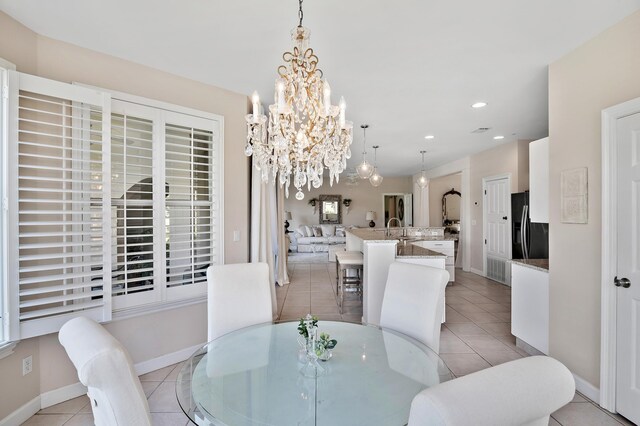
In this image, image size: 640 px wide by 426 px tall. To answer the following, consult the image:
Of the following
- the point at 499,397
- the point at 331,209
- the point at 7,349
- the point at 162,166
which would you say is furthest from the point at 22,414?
the point at 331,209

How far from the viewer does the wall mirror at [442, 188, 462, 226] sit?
29.8 ft

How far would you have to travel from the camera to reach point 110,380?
0.81m

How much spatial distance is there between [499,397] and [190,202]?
106 inches

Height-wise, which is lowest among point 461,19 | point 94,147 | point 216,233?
point 216,233

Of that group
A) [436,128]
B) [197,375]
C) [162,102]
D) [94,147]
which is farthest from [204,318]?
[436,128]

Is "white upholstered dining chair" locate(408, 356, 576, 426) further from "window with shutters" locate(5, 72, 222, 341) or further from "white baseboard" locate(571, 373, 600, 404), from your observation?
"window with shutters" locate(5, 72, 222, 341)

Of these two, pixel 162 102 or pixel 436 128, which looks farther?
pixel 436 128

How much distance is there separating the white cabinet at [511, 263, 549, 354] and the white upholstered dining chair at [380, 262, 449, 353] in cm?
145

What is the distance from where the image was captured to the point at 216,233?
287 cm

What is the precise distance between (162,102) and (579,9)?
3130 mm

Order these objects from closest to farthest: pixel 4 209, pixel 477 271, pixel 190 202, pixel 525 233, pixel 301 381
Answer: pixel 301 381
pixel 4 209
pixel 190 202
pixel 525 233
pixel 477 271

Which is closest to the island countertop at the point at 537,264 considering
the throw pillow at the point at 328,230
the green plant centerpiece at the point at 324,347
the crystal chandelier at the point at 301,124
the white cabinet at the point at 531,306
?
the white cabinet at the point at 531,306

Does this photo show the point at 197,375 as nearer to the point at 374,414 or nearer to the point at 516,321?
the point at 374,414

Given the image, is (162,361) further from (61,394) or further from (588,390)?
(588,390)
